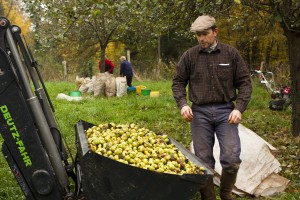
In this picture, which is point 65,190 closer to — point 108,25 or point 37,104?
point 37,104

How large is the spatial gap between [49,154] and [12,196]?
1.58m

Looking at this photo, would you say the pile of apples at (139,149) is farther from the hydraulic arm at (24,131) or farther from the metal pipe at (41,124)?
the hydraulic arm at (24,131)

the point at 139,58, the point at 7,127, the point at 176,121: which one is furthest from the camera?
the point at 139,58

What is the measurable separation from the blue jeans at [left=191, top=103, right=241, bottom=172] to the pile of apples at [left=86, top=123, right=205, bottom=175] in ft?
1.10

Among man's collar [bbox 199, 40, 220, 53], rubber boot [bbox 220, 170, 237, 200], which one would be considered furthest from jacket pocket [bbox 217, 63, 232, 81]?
rubber boot [bbox 220, 170, 237, 200]

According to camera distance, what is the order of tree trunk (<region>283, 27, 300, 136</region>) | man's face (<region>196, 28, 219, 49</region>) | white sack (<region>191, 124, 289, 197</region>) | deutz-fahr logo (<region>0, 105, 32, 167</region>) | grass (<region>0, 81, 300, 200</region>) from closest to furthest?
1. deutz-fahr logo (<region>0, 105, 32, 167</region>)
2. man's face (<region>196, 28, 219, 49</region>)
3. white sack (<region>191, 124, 289, 197</region>)
4. grass (<region>0, 81, 300, 200</region>)
5. tree trunk (<region>283, 27, 300, 136</region>)

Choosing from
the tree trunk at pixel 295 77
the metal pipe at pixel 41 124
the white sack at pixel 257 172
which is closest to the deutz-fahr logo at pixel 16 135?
the metal pipe at pixel 41 124

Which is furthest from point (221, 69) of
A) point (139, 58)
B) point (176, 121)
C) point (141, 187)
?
point (139, 58)

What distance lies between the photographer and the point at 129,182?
10.0ft

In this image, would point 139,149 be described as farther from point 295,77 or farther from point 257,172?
point 295,77

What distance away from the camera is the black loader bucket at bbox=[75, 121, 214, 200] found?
120 inches

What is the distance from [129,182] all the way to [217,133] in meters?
1.45

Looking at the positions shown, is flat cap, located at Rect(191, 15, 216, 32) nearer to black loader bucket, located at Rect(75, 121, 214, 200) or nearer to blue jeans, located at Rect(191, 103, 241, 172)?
blue jeans, located at Rect(191, 103, 241, 172)

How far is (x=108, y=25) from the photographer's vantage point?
18.0 metres
